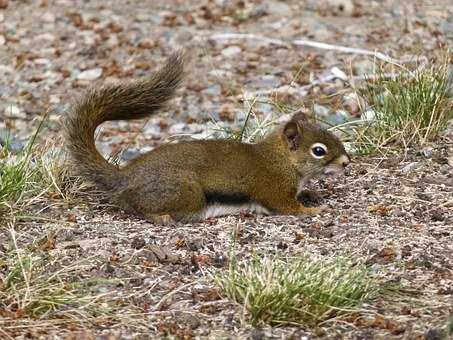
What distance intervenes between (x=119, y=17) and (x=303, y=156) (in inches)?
204

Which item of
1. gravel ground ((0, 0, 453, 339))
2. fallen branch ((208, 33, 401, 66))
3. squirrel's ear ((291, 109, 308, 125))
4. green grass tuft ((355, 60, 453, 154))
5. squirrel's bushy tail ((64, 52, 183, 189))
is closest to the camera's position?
gravel ground ((0, 0, 453, 339))

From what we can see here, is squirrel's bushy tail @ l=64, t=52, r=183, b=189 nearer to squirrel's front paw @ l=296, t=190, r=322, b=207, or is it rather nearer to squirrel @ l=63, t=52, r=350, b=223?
squirrel @ l=63, t=52, r=350, b=223

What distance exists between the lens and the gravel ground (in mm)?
4484

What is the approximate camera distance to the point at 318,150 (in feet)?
19.4

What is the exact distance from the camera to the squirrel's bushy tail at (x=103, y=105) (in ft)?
19.1

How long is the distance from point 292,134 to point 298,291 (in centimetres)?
171

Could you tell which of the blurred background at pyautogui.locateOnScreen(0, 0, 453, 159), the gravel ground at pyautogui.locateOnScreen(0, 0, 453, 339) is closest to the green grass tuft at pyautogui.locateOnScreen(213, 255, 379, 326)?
the gravel ground at pyautogui.locateOnScreen(0, 0, 453, 339)

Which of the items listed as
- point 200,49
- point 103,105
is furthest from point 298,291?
point 200,49

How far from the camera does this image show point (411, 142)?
661 centimetres

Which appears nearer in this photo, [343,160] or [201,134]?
[343,160]

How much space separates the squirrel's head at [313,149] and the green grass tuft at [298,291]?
142cm

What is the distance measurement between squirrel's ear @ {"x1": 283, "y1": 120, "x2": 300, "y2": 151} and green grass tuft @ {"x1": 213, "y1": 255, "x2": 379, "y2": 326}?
1468 mm

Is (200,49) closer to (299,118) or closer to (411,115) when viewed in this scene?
(411,115)

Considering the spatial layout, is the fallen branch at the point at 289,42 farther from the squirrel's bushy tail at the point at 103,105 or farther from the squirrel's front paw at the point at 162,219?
the squirrel's front paw at the point at 162,219
